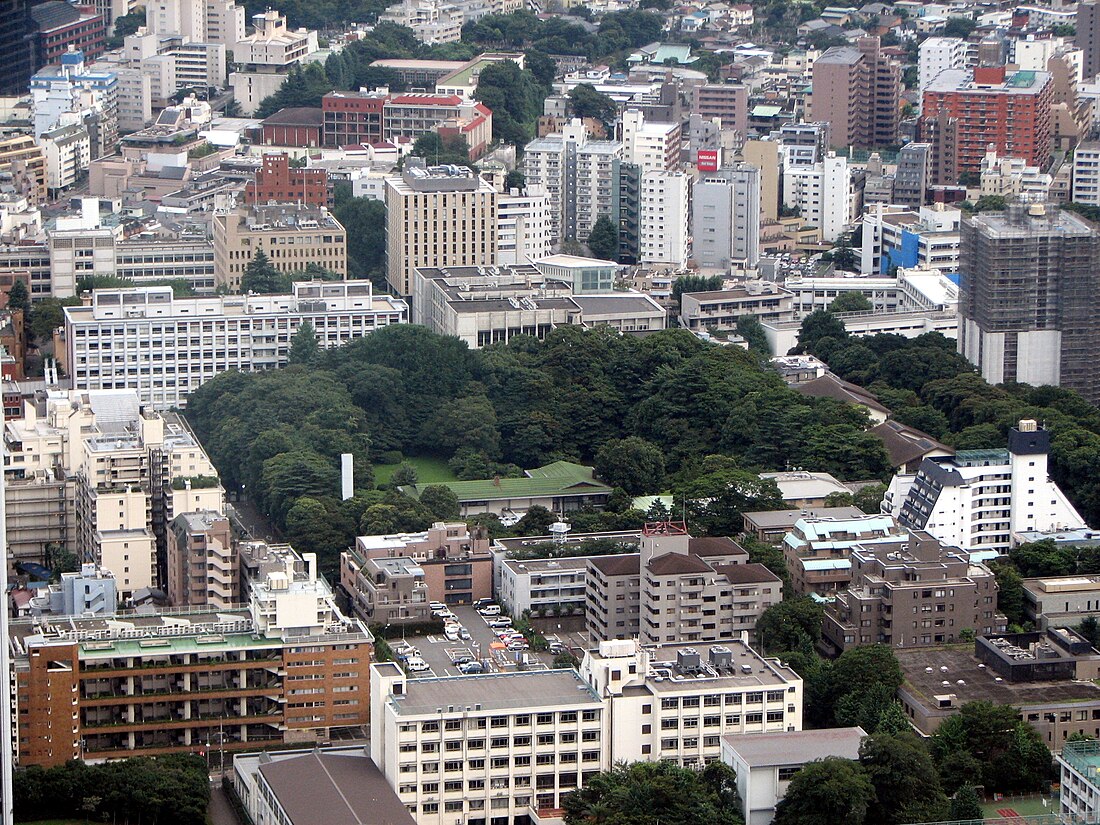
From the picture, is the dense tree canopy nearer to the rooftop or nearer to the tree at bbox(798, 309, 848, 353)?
the rooftop

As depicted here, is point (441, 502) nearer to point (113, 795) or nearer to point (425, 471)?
point (425, 471)

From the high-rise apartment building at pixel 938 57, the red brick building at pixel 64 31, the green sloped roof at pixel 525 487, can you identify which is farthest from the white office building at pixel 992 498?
the red brick building at pixel 64 31

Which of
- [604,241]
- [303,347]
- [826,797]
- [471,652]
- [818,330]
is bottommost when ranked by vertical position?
[471,652]

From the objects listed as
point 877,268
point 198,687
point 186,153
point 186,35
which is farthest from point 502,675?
point 186,35

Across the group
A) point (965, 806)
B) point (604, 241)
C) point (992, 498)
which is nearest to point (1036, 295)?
point (992, 498)

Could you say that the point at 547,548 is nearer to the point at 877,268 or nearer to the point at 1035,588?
the point at 1035,588

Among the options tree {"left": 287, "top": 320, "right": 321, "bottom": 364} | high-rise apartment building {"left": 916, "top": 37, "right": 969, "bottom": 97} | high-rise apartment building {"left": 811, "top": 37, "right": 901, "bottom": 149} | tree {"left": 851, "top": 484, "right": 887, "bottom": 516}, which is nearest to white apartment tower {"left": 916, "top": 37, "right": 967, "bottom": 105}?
high-rise apartment building {"left": 916, "top": 37, "right": 969, "bottom": 97}
